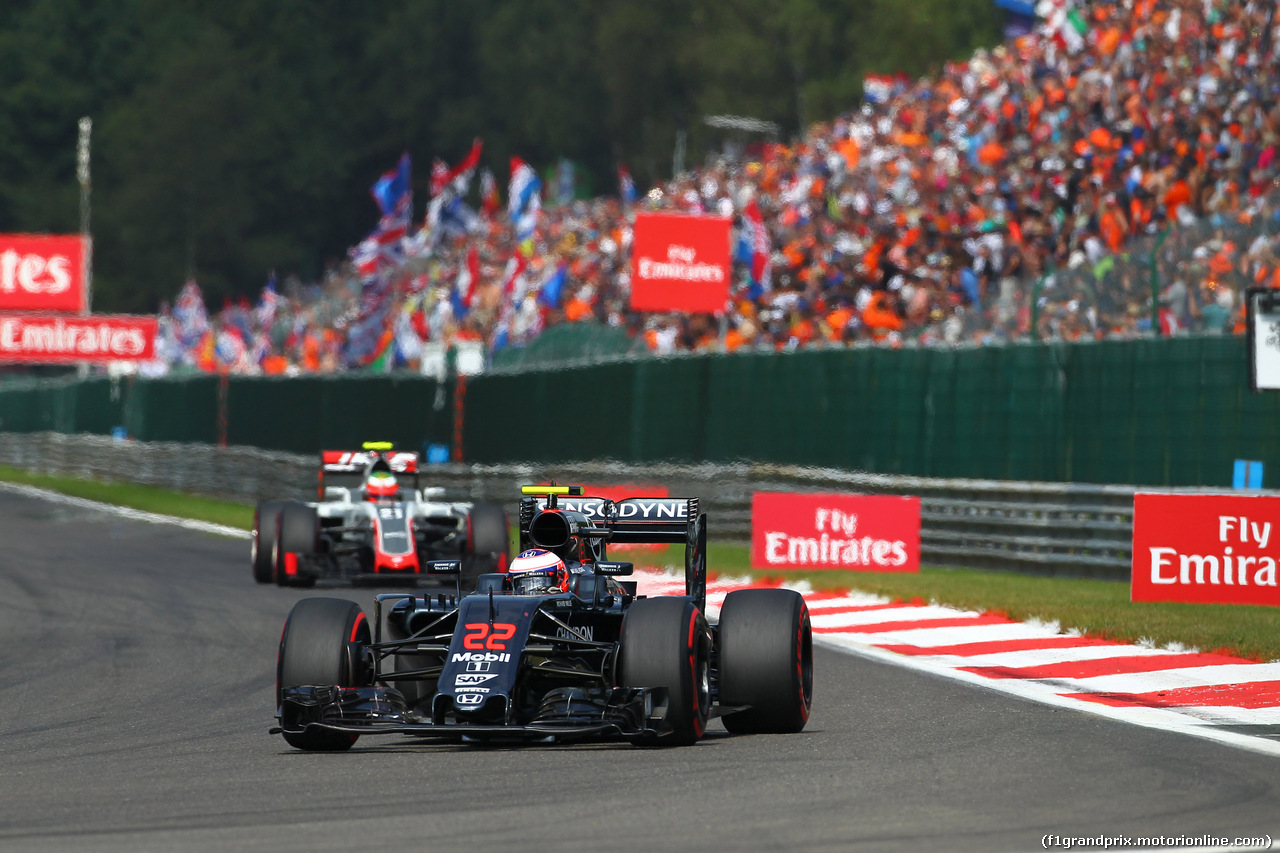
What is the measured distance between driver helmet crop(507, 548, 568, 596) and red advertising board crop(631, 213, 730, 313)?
61.7 ft

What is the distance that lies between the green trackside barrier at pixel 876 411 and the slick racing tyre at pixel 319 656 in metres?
10.2

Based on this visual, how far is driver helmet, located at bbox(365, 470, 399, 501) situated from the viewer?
19562mm

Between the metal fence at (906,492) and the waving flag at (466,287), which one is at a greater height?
the waving flag at (466,287)

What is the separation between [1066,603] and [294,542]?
747 centimetres

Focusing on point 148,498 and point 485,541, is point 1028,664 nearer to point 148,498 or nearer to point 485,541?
point 485,541

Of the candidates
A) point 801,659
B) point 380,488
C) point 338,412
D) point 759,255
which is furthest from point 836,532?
point 338,412

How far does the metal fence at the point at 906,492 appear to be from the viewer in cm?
1830

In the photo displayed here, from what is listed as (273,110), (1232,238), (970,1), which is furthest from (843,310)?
(273,110)

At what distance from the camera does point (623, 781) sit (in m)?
7.66

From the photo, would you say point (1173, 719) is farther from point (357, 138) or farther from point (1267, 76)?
point (357, 138)

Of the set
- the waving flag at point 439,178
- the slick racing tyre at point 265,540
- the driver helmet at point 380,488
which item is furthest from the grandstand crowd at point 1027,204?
the waving flag at point 439,178

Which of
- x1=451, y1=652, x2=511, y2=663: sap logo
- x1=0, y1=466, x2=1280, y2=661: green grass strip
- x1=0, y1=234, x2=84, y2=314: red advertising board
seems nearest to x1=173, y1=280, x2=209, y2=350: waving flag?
x1=0, y1=234, x2=84, y2=314: red advertising board

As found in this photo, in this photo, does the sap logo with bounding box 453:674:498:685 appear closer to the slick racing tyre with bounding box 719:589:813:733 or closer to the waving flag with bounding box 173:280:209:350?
the slick racing tyre with bounding box 719:589:813:733

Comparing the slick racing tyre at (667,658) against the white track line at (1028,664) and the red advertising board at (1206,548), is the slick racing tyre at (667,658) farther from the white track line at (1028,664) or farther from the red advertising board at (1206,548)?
the red advertising board at (1206,548)
